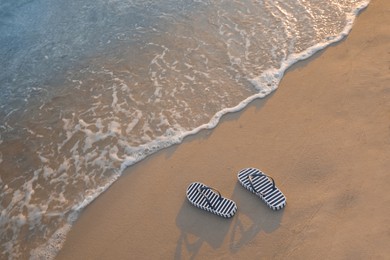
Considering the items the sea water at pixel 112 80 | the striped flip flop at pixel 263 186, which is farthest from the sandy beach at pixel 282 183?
the sea water at pixel 112 80

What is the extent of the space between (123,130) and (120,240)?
274 centimetres

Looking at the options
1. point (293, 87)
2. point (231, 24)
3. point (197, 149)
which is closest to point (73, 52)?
point (231, 24)

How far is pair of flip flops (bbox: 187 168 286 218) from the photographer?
7270 mm

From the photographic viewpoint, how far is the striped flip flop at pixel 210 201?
7289mm

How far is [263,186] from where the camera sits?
24.6ft

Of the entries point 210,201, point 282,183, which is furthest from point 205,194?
point 282,183

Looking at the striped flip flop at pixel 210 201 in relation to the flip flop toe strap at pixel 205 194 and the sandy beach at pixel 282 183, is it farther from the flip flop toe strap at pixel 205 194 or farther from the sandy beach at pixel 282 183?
the sandy beach at pixel 282 183

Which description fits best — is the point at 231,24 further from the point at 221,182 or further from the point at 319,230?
the point at 319,230

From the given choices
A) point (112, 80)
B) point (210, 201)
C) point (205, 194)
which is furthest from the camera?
point (112, 80)

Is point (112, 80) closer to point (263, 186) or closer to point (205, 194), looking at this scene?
point (205, 194)

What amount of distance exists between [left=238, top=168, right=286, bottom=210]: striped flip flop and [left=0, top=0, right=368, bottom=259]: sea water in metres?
1.66

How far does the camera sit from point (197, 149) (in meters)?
8.51

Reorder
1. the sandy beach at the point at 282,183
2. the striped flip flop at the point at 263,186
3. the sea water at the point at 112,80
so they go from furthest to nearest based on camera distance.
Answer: the sea water at the point at 112,80
the striped flip flop at the point at 263,186
the sandy beach at the point at 282,183

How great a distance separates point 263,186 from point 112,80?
16.5 ft
